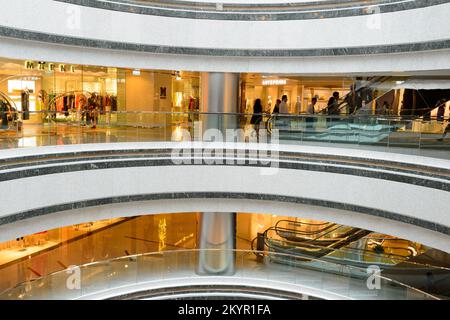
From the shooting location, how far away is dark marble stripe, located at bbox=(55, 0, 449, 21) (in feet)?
39.9

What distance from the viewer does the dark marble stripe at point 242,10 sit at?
12.1m

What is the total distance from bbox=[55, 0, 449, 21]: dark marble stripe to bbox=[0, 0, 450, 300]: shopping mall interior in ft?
0.14

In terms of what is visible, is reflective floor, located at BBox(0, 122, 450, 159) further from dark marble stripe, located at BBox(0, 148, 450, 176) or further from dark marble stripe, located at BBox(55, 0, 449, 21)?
dark marble stripe, located at BBox(55, 0, 449, 21)

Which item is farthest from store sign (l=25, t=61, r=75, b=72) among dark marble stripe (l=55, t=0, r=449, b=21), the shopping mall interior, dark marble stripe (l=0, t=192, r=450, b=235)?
dark marble stripe (l=0, t=192, r=450, b=235)

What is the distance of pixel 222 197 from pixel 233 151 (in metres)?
1.35

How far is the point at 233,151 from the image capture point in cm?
1321

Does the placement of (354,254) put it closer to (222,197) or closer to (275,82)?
(222,197)

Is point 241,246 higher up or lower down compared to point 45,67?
lower down

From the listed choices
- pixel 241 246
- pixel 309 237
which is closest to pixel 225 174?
pixel 309 237

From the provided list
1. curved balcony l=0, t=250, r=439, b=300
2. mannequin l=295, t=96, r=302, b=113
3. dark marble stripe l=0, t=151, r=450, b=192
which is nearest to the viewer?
dark marble stripe l=0, t=151, r=450, b=192

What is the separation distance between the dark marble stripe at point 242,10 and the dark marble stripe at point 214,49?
33.9 inches
